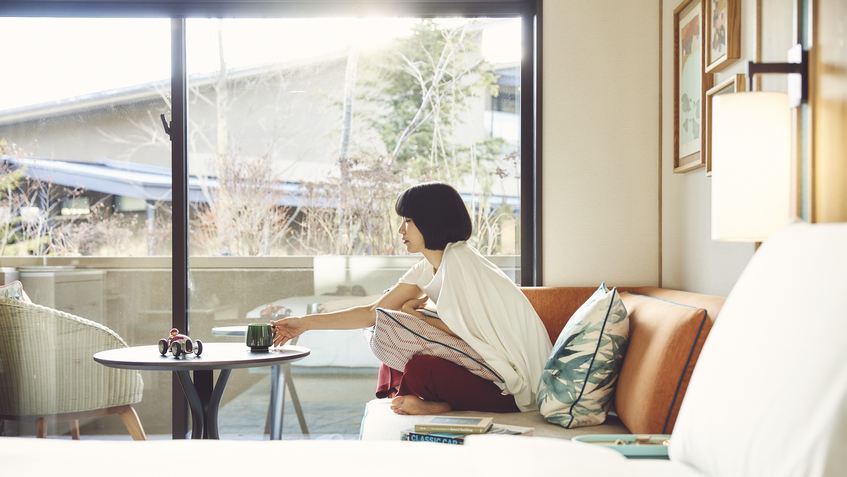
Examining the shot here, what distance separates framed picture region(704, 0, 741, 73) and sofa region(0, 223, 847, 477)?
4.26 ft

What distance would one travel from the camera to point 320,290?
304 centimetres

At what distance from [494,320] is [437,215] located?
0.46 meters

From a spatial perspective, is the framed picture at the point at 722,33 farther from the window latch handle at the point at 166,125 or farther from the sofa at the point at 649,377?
the window latch handle at the point at 166,125

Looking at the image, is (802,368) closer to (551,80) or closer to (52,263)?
(551,80)

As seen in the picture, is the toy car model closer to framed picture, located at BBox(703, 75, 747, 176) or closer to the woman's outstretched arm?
the woman's outstretched arm

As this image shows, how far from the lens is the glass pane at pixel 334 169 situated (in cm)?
302

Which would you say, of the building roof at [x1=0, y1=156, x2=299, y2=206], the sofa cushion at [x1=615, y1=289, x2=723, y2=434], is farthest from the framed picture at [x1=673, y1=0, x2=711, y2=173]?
the building roof at [x1=0, y1=156, x2=299, y2=206]

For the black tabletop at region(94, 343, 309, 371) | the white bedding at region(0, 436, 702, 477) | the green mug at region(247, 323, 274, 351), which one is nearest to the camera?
the white bedding at region(0, 436, 702, 477)

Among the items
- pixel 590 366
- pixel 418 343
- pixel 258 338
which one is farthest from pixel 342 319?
pixel 590 366

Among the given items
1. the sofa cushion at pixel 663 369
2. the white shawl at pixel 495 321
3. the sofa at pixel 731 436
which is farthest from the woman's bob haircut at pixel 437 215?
the sofa at pixel 731 436

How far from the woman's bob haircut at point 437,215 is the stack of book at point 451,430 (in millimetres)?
947

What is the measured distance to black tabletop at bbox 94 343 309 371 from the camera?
190 centimetres

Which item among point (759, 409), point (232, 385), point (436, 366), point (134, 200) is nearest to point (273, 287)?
point (232, 385)

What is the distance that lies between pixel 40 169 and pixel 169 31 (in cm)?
95
